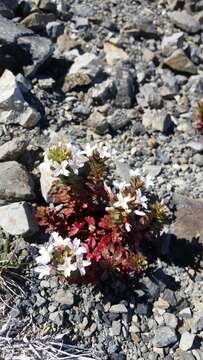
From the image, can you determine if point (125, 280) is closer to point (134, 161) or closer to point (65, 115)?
point (134, 161)

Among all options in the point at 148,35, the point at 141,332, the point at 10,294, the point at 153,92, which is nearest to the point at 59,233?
the point at 10,294

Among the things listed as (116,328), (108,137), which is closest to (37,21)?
(108,137)

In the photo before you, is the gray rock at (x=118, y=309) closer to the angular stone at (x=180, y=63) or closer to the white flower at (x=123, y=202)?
the white flower at (x=123, y=202)

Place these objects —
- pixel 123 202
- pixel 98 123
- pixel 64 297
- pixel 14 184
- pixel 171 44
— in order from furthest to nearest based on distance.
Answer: pixel 171 44 < pixel 98 123 < pixel 14 184 < pixel 64 297 < pixel 123 202

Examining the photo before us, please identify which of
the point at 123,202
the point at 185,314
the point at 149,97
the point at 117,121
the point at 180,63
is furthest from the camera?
the point at 180,63

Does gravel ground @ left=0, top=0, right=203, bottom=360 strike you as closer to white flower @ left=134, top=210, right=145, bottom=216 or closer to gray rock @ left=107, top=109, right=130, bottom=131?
gray rock @ left=107, top=109, right=130, bottom=131

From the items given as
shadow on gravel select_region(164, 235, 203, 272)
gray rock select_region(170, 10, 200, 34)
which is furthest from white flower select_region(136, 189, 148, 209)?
gray rock select_region(170, 10, 200, 34)

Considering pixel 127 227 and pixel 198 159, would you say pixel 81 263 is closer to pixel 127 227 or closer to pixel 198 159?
pixel 127 227
